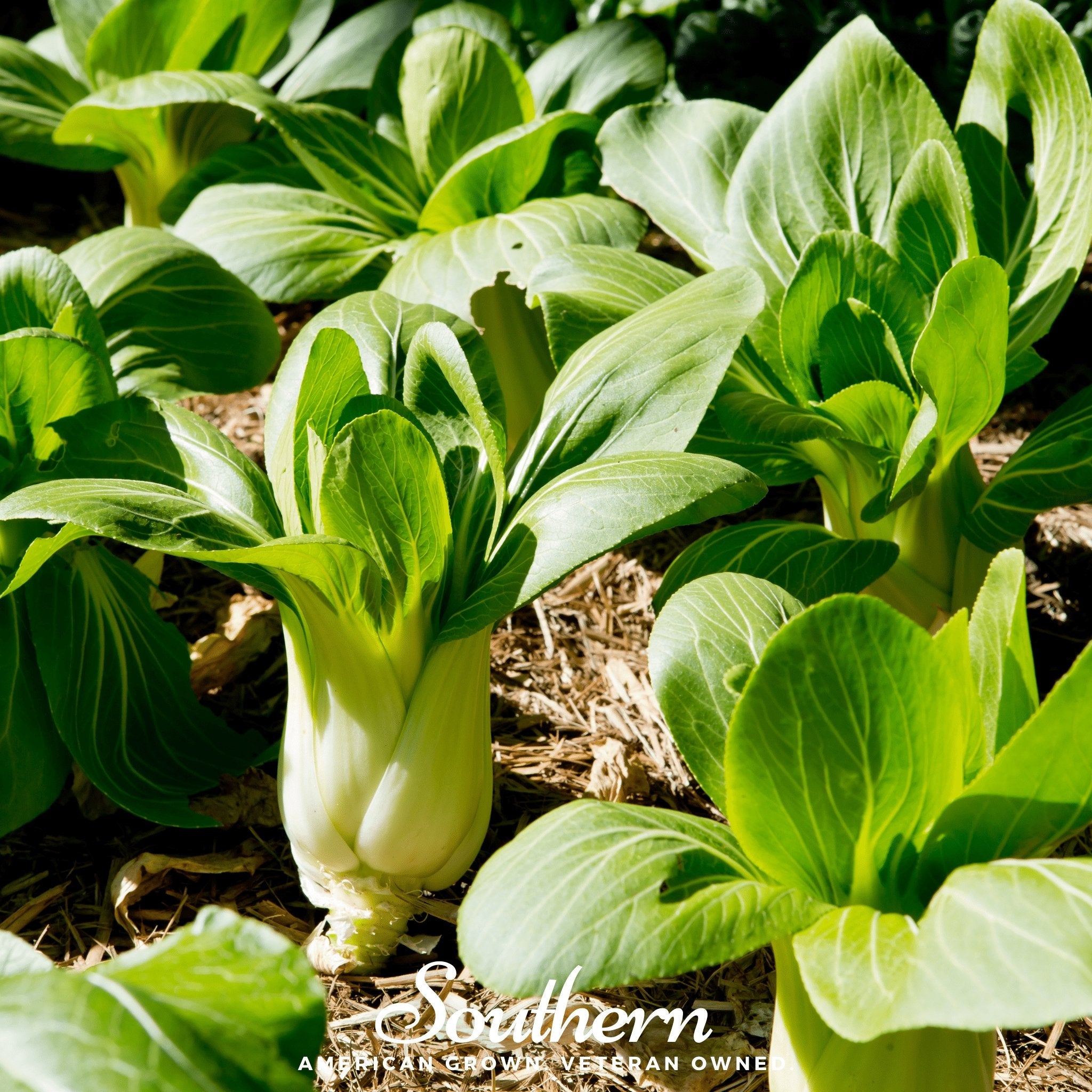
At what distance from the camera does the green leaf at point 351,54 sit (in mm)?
2234

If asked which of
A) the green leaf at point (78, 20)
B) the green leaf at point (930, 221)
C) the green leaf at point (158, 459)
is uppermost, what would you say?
the green leaf at point (78, 20)

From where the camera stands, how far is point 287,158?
2102 millimetres

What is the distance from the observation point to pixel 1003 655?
91cm

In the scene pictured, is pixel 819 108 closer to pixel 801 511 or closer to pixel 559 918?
pixel 801 511

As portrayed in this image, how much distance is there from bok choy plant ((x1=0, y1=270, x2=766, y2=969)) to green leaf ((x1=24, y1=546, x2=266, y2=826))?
59mm

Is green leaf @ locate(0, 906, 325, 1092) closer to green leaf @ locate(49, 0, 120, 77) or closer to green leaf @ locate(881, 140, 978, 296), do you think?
green leaf @ locate(881, 140, 978, 296)

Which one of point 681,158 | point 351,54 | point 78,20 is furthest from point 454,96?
point 78,20

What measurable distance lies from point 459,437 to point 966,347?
55 centimetres

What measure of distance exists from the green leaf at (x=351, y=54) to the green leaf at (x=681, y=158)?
2.48ft

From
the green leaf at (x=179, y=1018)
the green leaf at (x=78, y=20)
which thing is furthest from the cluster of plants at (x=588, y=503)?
the green leaf at (x=78, y=20)

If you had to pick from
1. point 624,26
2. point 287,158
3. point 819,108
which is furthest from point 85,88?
point 819,108

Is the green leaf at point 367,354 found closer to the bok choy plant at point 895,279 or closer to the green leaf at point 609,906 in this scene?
the bok choy plant at point 895,279

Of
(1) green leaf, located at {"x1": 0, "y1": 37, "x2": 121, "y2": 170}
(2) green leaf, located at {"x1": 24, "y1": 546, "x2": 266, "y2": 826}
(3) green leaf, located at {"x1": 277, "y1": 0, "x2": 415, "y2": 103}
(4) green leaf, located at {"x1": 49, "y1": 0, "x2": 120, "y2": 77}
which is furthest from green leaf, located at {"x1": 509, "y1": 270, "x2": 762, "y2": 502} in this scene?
(4) green leaf, located at {"x1": 49, "y1": 0, "x2": 120, "y2": 77}

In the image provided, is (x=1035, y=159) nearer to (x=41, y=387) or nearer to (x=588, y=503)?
(x=588, y=503)
